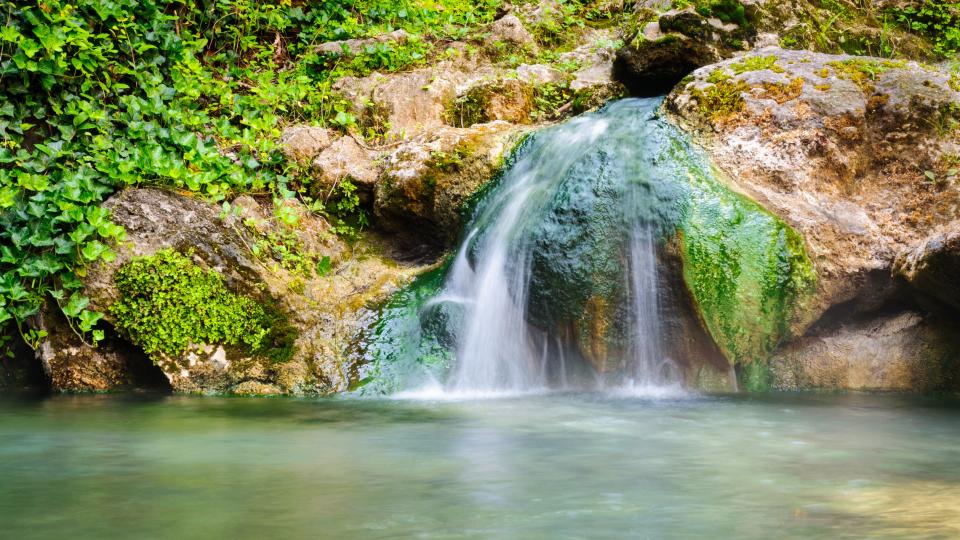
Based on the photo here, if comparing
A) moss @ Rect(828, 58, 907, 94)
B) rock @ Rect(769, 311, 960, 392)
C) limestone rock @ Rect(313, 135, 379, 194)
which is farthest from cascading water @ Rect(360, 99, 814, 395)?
limestone rock @ Rect(313, 135, 379, 194)

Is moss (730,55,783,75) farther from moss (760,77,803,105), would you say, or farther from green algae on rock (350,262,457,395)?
green algae on rock (350,262,457,395)

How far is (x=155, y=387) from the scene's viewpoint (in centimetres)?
607

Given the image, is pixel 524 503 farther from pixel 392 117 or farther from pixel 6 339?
pixel 392 117

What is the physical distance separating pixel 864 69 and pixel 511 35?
3.78 meters

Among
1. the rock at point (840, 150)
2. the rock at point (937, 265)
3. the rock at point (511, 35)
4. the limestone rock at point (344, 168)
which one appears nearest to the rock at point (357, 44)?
the rock at point (511, 35)

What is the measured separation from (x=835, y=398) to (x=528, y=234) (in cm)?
233

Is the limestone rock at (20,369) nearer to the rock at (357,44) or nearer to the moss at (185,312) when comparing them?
the moss at (185,312)

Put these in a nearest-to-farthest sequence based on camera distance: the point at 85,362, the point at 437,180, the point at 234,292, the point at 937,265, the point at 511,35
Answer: the point at 937,265, the point at 85,362, the point at 234,292, the point at 437,180, the point at 511,35

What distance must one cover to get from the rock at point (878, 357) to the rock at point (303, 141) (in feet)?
13.9

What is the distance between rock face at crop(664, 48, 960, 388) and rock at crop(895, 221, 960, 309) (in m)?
0.18

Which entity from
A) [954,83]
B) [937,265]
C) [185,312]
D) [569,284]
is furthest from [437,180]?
[954,83]

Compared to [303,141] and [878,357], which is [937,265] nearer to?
[878,357]

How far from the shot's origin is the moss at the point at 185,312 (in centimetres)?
575

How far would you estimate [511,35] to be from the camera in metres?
8.84
